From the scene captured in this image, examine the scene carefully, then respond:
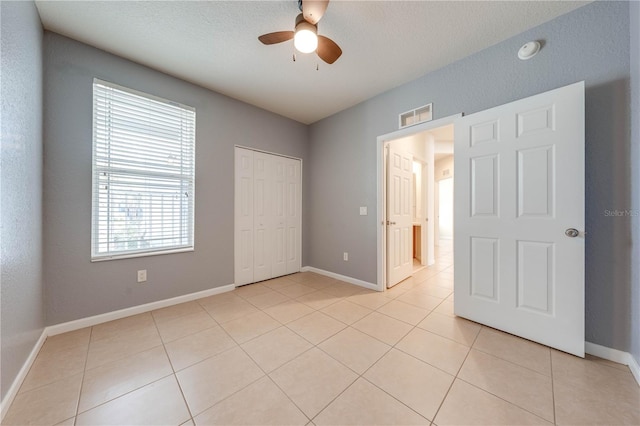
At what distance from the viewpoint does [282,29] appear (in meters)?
1.99

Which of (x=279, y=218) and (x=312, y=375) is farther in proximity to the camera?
(x=279, y=218)

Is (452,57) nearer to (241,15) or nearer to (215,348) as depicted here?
(241,15)

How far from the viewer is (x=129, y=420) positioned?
3.88 ft

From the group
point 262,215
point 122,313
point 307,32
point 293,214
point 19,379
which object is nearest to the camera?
point 19,379

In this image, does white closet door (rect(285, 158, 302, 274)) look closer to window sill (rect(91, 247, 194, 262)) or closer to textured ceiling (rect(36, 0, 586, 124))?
textured ceiling (rect(36, 0, 586, 124))

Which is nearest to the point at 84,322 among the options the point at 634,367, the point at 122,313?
the point at 122,313

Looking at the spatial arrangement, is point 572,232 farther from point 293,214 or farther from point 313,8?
point 293,214

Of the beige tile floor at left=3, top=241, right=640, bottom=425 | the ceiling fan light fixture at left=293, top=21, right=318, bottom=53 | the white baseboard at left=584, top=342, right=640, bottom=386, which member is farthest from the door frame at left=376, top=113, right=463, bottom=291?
the white baseboard at left=584, top=342, right=640, bottom=386

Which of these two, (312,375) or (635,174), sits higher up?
(635,174)

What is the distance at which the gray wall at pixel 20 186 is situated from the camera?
4.21 ft

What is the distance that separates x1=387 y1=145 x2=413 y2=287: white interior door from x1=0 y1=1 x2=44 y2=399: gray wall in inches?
132

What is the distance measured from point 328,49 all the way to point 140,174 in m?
2.31

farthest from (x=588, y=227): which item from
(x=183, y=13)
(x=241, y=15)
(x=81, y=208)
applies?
(x=81, y=208)

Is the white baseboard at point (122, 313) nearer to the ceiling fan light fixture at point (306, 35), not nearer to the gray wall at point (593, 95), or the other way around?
the ceiling fan light fixture at point (306, 35)
